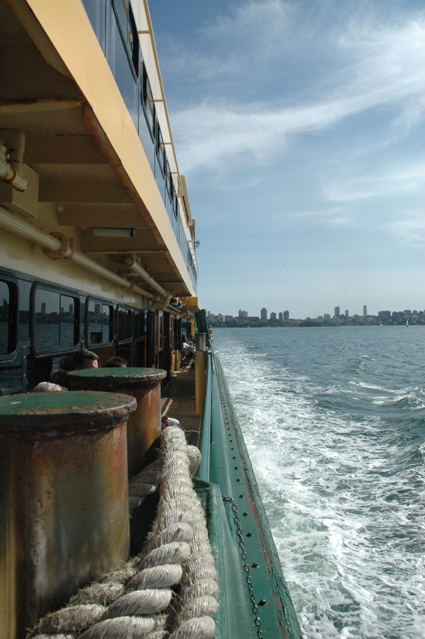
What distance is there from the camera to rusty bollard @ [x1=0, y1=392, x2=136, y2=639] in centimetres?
130

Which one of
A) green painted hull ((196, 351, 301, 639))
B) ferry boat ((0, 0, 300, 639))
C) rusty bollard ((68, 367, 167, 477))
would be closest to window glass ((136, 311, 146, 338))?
ferry boat ((0, 0, 300, 639))

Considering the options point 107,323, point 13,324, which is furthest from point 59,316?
point 107,323

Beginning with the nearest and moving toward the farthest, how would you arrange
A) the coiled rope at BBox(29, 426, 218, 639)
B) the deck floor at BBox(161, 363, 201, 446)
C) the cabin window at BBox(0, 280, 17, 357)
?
the coiled rope at BBox(29, 426, 218, 639) → the cabin window at BBox(0, 280, 17, 357) → the deck floor at BBox(161, 363, 201, 446)

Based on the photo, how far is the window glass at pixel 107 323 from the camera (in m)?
8.27

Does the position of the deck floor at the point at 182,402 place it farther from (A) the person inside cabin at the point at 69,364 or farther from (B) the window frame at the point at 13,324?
(B) the window frame at the point at 13,324

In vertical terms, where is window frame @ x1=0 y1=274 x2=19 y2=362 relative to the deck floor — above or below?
above

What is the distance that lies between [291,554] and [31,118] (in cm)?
576

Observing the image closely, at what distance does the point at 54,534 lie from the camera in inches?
51.9

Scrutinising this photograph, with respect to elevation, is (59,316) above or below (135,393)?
above

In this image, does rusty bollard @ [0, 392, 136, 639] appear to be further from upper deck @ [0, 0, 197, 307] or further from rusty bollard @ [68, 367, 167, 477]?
upper deck @ [0, 0, 197, 307]

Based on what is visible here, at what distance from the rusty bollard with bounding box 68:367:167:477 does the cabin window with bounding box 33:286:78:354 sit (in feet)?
9.78

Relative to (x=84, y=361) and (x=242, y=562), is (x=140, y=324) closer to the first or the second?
(x=84, y=361)

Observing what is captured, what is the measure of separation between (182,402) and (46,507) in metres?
7.91

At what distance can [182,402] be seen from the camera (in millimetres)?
9133
